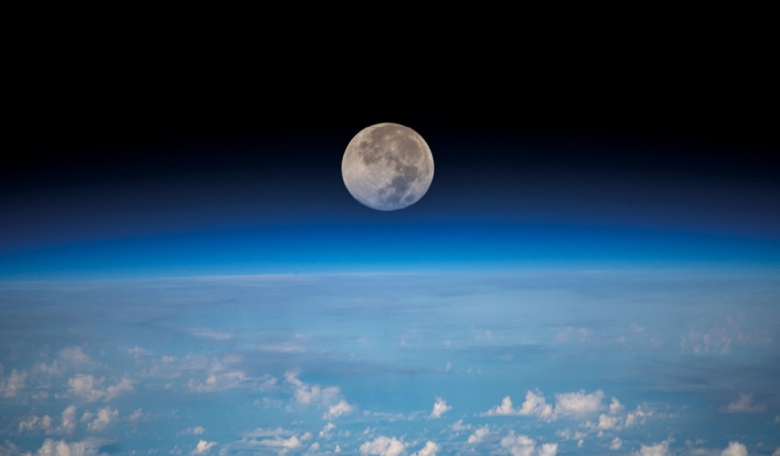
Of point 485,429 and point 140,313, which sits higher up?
point 140,313

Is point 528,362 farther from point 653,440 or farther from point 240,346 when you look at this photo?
point 240,346

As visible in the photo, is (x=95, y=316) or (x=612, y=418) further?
(x=95, y=316)

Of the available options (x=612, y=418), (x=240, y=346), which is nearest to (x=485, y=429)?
(x=612, y=418)

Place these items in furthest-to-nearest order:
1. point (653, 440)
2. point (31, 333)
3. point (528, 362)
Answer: point (528, 362), point (31, 333), point (653, 440)

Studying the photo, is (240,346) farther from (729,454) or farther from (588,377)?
(729,454)

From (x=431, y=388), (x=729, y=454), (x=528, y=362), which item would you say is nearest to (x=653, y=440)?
(x=729, y=454)

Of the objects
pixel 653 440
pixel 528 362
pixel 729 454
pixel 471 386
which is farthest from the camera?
pixel 471 386

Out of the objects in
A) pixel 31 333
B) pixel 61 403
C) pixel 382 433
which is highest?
pixel 31 333
